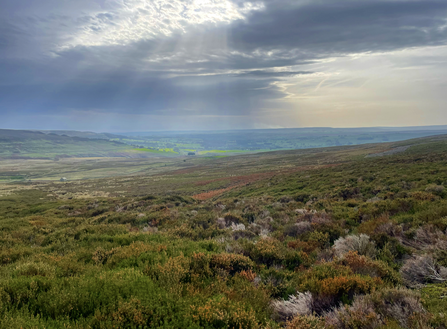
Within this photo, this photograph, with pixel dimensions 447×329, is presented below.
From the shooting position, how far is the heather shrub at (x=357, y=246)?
6.18 m

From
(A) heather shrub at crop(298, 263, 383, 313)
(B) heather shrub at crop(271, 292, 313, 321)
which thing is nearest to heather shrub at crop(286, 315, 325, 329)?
(B) heather shrub at crop(271, 292, 313, 321)

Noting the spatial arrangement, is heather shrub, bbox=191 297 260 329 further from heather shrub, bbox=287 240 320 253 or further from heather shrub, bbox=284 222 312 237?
heather shrub, bbox=284 222 312 237

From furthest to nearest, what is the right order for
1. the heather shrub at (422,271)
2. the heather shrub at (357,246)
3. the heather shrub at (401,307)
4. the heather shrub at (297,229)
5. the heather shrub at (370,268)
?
the heather shrub at (297,229), the heather shrub at (357,246), the heather shrub at (370,268), the heather shrub at (422,271), the heather shrub at (401,307)

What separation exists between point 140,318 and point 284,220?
344 inches

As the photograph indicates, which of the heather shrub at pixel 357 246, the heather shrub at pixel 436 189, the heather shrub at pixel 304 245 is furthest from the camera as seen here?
the heather shrub at pixel 436 189

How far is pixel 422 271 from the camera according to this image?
4949mm

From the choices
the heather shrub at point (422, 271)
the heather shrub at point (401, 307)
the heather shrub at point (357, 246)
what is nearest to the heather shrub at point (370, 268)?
the heather shrub at point (422, 271)

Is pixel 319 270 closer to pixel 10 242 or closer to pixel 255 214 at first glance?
pixel 255 214

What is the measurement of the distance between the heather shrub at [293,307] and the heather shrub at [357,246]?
247cm

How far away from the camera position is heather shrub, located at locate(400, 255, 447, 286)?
4762 mm

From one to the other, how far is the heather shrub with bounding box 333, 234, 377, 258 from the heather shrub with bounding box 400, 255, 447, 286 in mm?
868

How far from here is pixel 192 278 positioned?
505 cm

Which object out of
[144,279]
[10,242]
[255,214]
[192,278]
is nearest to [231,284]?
[192,278]

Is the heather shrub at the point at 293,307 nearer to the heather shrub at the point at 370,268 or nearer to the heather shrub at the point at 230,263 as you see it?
the heather shrub at the point at 230,263
